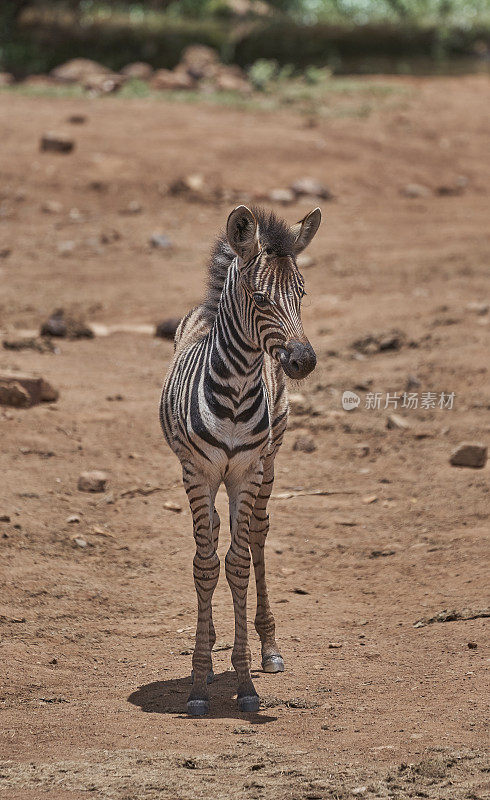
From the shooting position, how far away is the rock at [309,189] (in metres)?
15.8

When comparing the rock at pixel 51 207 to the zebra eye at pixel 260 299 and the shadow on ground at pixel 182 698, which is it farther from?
the zebra eye at pixel 260 299

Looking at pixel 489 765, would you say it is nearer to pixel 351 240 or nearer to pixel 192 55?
pixel 351 240

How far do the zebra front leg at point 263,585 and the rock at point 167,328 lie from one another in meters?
5.58

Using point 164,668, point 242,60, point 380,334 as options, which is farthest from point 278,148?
point 164,668

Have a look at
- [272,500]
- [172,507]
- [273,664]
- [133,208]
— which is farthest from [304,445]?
[133,208]

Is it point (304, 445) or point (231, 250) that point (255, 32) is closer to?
point (304, 445)

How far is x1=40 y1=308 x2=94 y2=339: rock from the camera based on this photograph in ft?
37.7

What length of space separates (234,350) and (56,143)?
38.5ft

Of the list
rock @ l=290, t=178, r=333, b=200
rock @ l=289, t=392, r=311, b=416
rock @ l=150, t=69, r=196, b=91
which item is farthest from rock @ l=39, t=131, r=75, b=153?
rock @ l=289, t=392, r=311, b=416

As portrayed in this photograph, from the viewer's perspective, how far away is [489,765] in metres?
4.55

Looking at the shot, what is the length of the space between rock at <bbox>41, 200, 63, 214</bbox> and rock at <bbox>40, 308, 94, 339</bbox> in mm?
3869

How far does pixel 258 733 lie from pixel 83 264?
9779 mm

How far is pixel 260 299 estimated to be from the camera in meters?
5.16

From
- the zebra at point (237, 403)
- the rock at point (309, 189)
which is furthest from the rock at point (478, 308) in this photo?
the zebra at point (237, 403)
